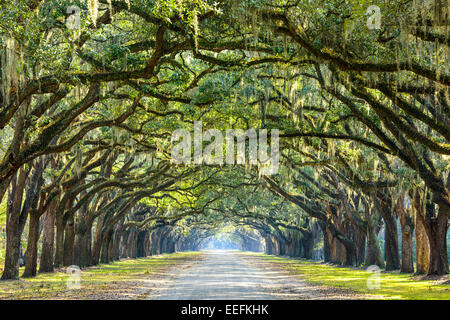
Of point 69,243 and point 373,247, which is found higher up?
point 69,243

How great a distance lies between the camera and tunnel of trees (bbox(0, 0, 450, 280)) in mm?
10062

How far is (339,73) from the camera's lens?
1131 cm

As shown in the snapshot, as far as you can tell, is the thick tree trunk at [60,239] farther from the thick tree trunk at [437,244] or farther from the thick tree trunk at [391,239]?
the thick tree trunk at [437,244]

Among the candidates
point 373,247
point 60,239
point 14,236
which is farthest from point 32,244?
point 373,247

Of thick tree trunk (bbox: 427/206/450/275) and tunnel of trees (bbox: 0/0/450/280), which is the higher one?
tunnel of trees (bbox: 0/0/450/280)

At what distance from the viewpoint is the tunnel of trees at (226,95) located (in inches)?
396

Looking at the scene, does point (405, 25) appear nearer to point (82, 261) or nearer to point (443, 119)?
point (443, 119)

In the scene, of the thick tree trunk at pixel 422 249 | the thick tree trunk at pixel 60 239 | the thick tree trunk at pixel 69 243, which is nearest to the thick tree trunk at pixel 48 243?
the thick tree trunk at pixel 60 239

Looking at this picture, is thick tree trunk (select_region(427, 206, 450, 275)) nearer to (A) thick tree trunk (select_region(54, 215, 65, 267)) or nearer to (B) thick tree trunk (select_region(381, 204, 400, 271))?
(B) thick tree trunk (select_region(381, 204, 400, 271))

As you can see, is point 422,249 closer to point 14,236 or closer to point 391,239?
point 391,239

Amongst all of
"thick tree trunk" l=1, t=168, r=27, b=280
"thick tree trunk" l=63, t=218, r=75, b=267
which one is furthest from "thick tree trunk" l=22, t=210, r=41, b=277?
"thick tree trunk" l=63, t=218, r=75, b=267

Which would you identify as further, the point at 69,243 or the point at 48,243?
the point at 69,243

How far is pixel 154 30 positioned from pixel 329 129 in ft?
24.9

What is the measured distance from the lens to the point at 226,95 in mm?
15672
